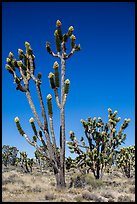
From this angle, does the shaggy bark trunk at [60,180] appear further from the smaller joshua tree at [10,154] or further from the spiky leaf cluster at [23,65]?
the smaller joshua tree at [10,154]

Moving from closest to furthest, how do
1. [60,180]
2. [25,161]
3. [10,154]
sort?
[60,180] → [25,161] → [10,154]

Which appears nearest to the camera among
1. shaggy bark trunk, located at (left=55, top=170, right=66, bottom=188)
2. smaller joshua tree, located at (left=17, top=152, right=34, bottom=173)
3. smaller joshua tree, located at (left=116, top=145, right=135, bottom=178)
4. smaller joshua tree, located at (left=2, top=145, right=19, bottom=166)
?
shaggy bark trunk, located at (left=55, top=170, right=66, bottom=188)

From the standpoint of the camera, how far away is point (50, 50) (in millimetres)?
11836

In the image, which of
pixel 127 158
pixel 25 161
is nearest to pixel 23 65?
pixel 127 158

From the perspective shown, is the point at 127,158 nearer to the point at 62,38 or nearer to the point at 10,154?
the point at 62,38

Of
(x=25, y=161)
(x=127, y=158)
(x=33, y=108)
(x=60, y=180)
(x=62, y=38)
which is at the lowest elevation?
(x=25, y=161)

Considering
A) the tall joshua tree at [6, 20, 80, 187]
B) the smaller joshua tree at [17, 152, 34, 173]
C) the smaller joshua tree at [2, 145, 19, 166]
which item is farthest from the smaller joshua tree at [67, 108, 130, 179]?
the smaller joshua tree at [2, 145, 19, 166]

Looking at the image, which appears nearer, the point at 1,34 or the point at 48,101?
the point at 1,34

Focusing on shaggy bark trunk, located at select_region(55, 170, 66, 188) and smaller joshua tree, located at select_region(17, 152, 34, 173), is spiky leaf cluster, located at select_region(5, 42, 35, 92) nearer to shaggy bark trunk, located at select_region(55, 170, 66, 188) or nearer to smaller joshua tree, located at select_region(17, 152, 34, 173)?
shaggy bark trunk, located at select_region(55, 170, 66, 188)

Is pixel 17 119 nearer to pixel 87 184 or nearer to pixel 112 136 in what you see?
pixel 87 184

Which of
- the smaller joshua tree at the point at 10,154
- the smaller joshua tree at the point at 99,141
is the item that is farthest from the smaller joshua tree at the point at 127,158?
the smaller joshua tree at the point at 10,154

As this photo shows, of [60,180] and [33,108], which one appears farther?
[33,108]

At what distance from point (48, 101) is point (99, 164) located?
6192 mm

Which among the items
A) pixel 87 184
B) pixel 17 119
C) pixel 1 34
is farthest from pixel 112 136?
pixel 1 34
